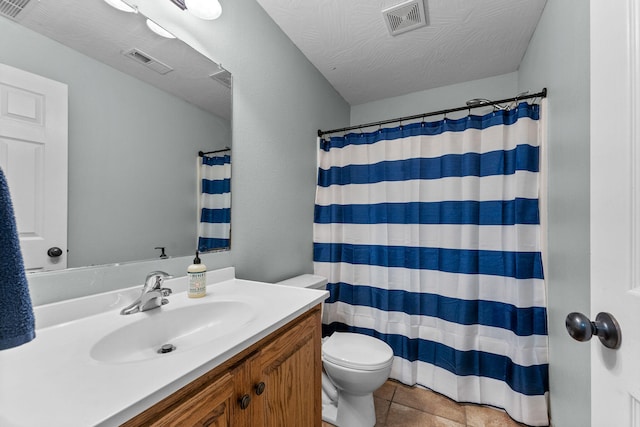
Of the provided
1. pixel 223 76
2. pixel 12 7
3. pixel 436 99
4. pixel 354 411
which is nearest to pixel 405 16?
pixel 436 99

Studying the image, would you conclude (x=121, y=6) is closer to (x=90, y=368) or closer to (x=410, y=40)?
(x=90, y=368)

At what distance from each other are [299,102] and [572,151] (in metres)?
1.58

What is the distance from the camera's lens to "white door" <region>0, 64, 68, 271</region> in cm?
70

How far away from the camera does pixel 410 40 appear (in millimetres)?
1819

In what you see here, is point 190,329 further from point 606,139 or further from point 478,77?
point 478,77

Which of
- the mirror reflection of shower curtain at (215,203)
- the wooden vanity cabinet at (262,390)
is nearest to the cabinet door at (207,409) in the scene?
the wooden vanity cabinet at (262,390)

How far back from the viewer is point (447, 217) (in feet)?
5.62

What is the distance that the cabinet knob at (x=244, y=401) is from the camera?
0.69 meters

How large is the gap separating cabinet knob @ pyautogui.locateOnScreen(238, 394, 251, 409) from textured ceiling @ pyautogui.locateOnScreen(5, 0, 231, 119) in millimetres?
1140

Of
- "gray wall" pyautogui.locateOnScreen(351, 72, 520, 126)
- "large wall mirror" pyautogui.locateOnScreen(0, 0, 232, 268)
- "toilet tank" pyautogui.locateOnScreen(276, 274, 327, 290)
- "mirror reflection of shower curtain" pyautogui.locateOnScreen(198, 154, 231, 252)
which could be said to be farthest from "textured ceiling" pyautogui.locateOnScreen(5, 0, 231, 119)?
"gray wall" pyautogui.locateOnScreen(351, 72, 520, 126)

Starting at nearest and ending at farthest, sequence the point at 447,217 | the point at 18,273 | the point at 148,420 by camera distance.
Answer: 1. the point at 18,273
2. the point at 148,420
3. the point at 447,217

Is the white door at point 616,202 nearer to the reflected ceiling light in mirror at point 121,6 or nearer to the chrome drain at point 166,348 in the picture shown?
the chrome drain at point 166,348

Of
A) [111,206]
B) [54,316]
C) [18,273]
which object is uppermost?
[111,206]

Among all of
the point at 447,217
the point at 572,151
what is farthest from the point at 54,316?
the point at 572,151
